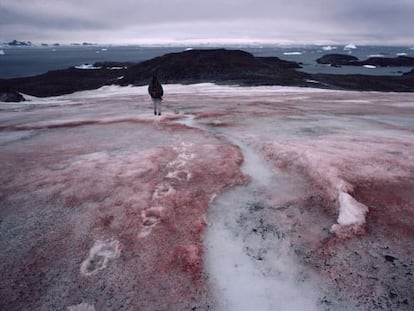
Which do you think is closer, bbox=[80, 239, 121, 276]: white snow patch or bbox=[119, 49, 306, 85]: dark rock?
bbox=[80, 239, 121, 276]: white snow patch

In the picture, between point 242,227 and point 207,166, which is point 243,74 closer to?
point 207,166

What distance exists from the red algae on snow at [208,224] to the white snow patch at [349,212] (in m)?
0.04

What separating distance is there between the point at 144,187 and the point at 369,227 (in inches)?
212

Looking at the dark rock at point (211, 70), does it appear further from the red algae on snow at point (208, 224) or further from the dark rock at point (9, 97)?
the red algae on snow at point (208, 224)

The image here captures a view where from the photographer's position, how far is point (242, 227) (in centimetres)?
737

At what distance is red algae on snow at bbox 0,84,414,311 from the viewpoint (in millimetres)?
5488

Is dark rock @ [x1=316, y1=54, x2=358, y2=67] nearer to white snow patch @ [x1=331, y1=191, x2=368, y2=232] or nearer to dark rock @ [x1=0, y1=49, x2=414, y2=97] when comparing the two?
dark rock @ [x1=0, y1=49, x2=414, y2=97]

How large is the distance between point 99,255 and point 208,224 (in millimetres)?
2342

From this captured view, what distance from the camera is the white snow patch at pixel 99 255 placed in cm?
593

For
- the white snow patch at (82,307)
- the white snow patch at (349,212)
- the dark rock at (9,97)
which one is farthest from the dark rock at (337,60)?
the white snow patch at (82,307)

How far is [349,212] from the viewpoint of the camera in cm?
739

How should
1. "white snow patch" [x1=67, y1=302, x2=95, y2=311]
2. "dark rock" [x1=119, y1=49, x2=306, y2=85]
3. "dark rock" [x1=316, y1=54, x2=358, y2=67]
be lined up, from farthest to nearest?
"dark rock" [x1=316, y1=54, x2=358, y2=67] → "dark rock" [x1=119, y1=49, x2=306, y2=85] → "white snow patch" [x1=67, y1=302, x2=95, y2=311]

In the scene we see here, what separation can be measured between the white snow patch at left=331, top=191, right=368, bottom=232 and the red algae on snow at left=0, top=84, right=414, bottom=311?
1.5 inches

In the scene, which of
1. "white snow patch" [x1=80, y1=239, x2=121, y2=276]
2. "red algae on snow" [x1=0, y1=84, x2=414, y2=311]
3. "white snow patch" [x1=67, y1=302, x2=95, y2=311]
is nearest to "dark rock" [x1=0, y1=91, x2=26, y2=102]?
"red algae on snow" [x1=0, y1=84, x2=414, y2=311]
